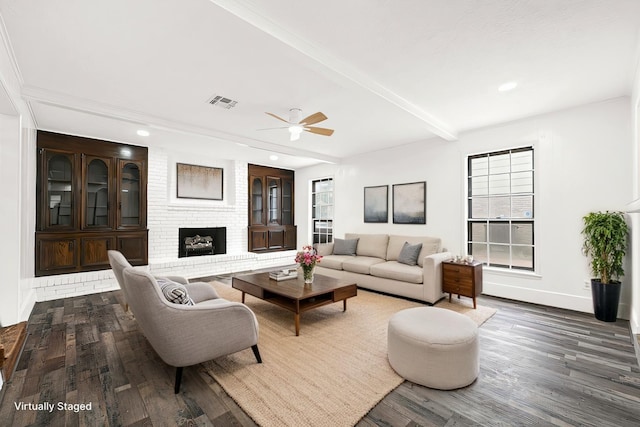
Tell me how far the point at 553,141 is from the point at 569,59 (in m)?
1.63

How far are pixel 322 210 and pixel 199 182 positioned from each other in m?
3.07

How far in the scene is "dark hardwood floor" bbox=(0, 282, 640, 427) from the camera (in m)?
1.82

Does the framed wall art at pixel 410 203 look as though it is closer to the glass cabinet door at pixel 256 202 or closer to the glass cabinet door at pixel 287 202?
the glass cabinet door at pixel 287 202

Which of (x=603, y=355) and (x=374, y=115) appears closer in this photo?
(x=603, y=355)

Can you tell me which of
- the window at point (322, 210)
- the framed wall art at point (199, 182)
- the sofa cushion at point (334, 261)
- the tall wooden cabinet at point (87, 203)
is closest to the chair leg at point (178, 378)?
the sofa cushion at point (334, 261)

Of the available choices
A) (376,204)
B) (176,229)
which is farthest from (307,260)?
(176,229)

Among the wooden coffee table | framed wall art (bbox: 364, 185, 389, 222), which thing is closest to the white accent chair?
the wooden coffee table

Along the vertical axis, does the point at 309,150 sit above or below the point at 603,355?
above

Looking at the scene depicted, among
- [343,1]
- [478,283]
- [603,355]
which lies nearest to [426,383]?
[603,355]

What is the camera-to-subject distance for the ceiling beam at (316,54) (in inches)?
78.1

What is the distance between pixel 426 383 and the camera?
2.12m

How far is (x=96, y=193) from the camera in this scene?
511 centimetres

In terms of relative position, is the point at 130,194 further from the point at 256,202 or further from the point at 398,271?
the point at 398,271

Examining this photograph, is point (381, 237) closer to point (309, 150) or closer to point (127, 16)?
point (309, 150)
